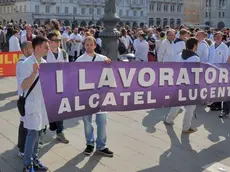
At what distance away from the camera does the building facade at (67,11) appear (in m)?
78.6

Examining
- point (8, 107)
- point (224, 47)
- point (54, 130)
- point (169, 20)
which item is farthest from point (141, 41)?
point (169, 20)

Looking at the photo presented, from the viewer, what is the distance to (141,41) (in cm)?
1091

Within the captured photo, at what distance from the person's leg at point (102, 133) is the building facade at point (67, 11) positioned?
68.0 m

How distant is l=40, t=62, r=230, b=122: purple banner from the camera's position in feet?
14.3

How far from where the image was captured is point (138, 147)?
5.48m

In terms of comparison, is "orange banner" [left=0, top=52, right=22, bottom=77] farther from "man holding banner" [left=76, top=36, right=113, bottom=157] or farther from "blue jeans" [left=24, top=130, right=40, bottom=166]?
"blue jeans" [left=24, top=130, right=40, bottom=166]

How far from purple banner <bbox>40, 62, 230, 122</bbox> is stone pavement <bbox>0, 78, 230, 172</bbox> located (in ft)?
2.24

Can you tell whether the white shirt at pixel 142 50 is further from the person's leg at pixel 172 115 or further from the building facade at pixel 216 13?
the building facade at pixel 216 13

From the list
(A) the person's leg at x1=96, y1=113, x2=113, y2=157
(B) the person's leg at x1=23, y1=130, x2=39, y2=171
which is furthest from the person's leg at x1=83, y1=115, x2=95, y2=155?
(B) the person's leg at x1=23, y1=130, x2=39, y2=171

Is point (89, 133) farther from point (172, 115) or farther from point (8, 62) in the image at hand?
point (8, 62)

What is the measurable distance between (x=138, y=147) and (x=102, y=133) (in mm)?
719

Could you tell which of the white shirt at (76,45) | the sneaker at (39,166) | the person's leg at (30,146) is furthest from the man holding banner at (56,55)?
the white shirt at (76,45)

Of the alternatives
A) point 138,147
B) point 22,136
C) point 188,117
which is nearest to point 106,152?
point 138,147

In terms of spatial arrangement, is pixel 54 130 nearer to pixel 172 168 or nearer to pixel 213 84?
pixel 172 168
